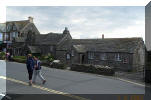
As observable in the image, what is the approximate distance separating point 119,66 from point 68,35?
59.8 feet

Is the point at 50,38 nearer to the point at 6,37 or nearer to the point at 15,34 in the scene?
the point at 15,34

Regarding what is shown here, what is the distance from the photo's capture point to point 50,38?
43.8m

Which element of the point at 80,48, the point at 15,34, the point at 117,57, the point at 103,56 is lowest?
the point at 117,57

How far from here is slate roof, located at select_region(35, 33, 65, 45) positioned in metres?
42.1

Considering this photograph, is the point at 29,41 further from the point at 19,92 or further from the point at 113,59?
the point at 19,92

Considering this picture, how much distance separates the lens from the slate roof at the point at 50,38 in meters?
42.1

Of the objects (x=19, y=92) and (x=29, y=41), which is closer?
(x=19, y=92)

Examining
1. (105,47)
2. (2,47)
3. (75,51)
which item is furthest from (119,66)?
(2,47)

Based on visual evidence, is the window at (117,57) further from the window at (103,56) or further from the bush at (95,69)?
the bush at (95,69)

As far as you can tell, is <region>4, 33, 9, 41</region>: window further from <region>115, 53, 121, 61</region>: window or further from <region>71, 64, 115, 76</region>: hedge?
<region>115, 53, 121, 61</region>: window

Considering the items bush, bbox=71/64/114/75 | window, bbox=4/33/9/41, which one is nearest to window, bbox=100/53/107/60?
bush, bbox=71/64/114/75

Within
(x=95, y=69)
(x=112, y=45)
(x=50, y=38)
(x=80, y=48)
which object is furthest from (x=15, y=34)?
(x=95, y=69)

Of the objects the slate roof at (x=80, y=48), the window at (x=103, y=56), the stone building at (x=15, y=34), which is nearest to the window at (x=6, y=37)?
the stone building at (x=15, y=34)

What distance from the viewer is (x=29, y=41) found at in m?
44.8
